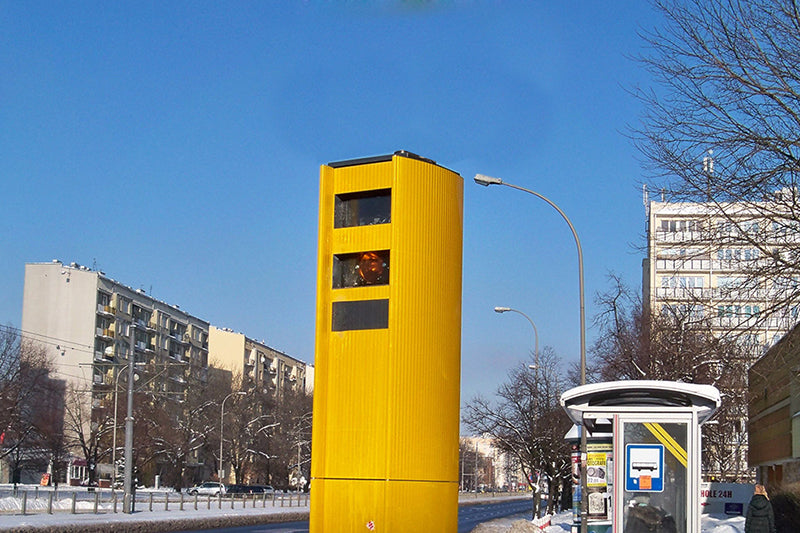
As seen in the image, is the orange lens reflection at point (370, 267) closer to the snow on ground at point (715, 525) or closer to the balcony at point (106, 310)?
the snow on ground at point (715, 525)

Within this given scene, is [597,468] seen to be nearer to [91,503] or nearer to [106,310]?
[91,503]

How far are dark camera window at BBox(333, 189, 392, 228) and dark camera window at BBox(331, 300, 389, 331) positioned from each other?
1782 millimetres

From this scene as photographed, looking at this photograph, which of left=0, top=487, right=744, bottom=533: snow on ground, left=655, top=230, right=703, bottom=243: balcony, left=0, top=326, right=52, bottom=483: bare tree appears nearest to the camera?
left=655, top=230, right=703, bottom=243: balcony

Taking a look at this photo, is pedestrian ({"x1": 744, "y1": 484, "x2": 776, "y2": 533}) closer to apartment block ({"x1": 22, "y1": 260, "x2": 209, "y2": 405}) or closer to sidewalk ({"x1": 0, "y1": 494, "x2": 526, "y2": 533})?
sidewalk ({"x1": 0, "y1": 494, "x2": 526, "y2": 533})

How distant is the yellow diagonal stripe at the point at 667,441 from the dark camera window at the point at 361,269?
712 centimetres

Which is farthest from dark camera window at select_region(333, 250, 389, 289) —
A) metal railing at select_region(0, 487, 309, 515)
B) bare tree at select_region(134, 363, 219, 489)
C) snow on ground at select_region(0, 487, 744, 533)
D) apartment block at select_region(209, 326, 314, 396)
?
apartment block at select_region(209, 326, 314, 396)

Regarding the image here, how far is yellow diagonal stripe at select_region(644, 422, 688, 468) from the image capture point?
1527cm

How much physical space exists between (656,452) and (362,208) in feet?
28.8

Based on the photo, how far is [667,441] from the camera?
15422mm

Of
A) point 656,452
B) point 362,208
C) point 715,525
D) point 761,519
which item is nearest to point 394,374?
point 362,208

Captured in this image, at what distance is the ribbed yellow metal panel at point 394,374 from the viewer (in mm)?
19969

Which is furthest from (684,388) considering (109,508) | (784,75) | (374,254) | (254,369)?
(254,369)

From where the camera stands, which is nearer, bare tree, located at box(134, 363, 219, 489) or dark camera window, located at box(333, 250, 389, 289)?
dark camera window, located at box(333, 250, 389, 289)

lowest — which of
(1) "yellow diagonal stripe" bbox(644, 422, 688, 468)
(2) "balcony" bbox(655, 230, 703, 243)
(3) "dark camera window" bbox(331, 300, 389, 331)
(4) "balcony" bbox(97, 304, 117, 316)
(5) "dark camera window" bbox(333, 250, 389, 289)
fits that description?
(1) "yellow diagonal stripe" bbox(644, 422, 688, 468)
